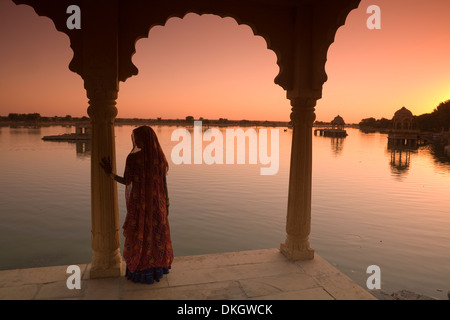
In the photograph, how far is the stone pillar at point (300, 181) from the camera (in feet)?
11.7

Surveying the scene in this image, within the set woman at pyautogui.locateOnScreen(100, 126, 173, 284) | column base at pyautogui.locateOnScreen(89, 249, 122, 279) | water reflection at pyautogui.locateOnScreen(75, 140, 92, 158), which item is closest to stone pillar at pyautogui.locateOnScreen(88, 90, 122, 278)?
column base at pyautogui.locateOnScreen(89, 249, 122, 279)

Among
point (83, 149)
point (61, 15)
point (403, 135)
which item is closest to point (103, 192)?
point (61, 15)

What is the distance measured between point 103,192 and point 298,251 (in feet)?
6.97

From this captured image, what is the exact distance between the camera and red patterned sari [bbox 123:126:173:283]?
2.87 metres

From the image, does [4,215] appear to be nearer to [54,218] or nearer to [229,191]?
[54,218]

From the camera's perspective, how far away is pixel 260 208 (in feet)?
34.8

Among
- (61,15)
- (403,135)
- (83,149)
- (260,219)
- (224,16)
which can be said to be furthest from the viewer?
(403,135)

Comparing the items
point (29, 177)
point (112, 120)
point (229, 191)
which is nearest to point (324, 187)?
point (229, 191)

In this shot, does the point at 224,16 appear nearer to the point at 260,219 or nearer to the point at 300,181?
the point at 300,181

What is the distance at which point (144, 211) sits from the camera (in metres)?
2.92

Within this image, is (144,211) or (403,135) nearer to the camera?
(144,211)

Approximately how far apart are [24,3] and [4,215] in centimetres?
864

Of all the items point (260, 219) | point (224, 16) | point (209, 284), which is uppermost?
point (224, 16)

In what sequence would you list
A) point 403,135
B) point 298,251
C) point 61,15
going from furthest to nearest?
1. point 403,135
2. point 298,251
3. point 61,15
